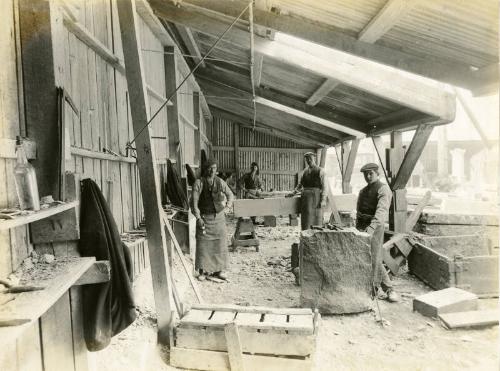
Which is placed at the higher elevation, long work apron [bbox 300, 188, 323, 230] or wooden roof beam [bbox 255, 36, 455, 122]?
wooden roof beam [bbox 255, 36, 455, 122]

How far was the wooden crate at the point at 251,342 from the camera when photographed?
11.8ft

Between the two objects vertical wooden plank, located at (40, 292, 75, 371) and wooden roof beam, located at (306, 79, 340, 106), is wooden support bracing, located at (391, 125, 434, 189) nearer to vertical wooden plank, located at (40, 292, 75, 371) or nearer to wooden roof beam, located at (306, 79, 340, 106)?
wooden roof beam, located at (306, 79, 340, 106)

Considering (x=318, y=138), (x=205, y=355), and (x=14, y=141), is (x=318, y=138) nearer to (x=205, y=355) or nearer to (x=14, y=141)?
(x=205, y=355)

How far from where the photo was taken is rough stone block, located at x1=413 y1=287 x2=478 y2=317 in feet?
16.0

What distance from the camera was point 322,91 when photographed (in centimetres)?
701

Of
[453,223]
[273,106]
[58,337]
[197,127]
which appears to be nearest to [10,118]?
[58,337]

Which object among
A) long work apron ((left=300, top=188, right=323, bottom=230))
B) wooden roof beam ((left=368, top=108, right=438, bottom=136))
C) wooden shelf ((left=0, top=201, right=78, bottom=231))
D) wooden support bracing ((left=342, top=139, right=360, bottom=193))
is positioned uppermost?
wooden roof beam ((left=368, top=108, right=438, bottom=136))

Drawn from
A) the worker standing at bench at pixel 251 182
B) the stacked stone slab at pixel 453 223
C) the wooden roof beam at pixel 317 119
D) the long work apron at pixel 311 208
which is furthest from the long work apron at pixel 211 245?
the worker standing at bench at pixel 251 182

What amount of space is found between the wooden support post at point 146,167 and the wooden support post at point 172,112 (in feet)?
12.2

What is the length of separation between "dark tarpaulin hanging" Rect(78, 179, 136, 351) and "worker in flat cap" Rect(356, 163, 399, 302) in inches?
146

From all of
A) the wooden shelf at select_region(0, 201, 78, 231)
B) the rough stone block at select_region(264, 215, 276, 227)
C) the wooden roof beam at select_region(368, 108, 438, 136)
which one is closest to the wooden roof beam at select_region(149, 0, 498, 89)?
the wooden roof beam at select_region(368, 108, 438, 136)

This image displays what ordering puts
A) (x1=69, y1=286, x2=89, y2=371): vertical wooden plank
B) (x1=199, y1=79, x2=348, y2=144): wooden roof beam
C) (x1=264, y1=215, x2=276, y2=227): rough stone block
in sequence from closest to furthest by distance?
(x1=69, y1=286, x2=89, y2=371): vertical wooden plank < (x1=199, y1=79, x2=348, y2=144): wooden roof beam < (x1=264, y1=215, x2=276, y2=227): rough stone block

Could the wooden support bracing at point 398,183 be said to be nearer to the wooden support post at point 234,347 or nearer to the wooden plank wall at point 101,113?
the wooden support post at point 234,347

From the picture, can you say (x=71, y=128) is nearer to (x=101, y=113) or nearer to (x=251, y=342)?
(x=101, y=113)
